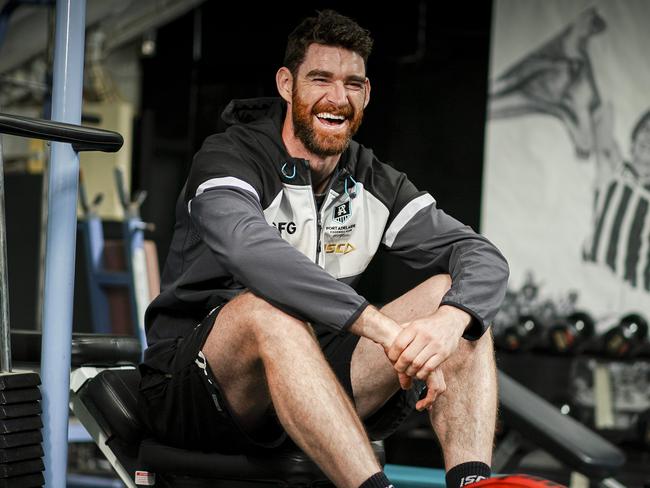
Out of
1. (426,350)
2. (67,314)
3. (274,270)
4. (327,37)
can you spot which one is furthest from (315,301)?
(327,37)

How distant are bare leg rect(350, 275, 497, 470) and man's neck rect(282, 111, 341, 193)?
0.32 m

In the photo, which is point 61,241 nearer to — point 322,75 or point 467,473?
point 322,75

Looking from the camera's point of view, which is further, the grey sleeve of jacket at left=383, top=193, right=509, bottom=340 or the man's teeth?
the man's teeth

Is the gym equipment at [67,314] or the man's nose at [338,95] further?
the man's nose at [338,95]

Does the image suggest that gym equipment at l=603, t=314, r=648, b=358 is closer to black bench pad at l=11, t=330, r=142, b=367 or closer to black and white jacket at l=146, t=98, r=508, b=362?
black and white jacket at l=146, t=98, r=508, b=362

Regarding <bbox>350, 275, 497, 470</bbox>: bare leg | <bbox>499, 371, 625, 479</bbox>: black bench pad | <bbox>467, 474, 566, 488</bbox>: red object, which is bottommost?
<bbox>499, 371, 625, 479</bbox>: black bench pad

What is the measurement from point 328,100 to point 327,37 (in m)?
0.14

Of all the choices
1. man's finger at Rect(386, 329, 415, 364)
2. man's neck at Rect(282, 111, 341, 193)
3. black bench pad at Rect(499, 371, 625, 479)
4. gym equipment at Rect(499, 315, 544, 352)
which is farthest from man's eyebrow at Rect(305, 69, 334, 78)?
gym equipment at Rect(499, 315, 544, 352)

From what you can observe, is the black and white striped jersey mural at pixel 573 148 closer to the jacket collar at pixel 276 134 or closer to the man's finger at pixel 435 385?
the jacket collar at pixel 276 134

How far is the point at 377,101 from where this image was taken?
650 cm

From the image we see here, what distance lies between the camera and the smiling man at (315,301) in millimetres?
1633

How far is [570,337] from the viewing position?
18.5ft

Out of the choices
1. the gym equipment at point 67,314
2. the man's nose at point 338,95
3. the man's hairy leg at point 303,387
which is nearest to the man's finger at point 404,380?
the man's hairy leg at point 303,387

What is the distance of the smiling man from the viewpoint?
5.36 feet
